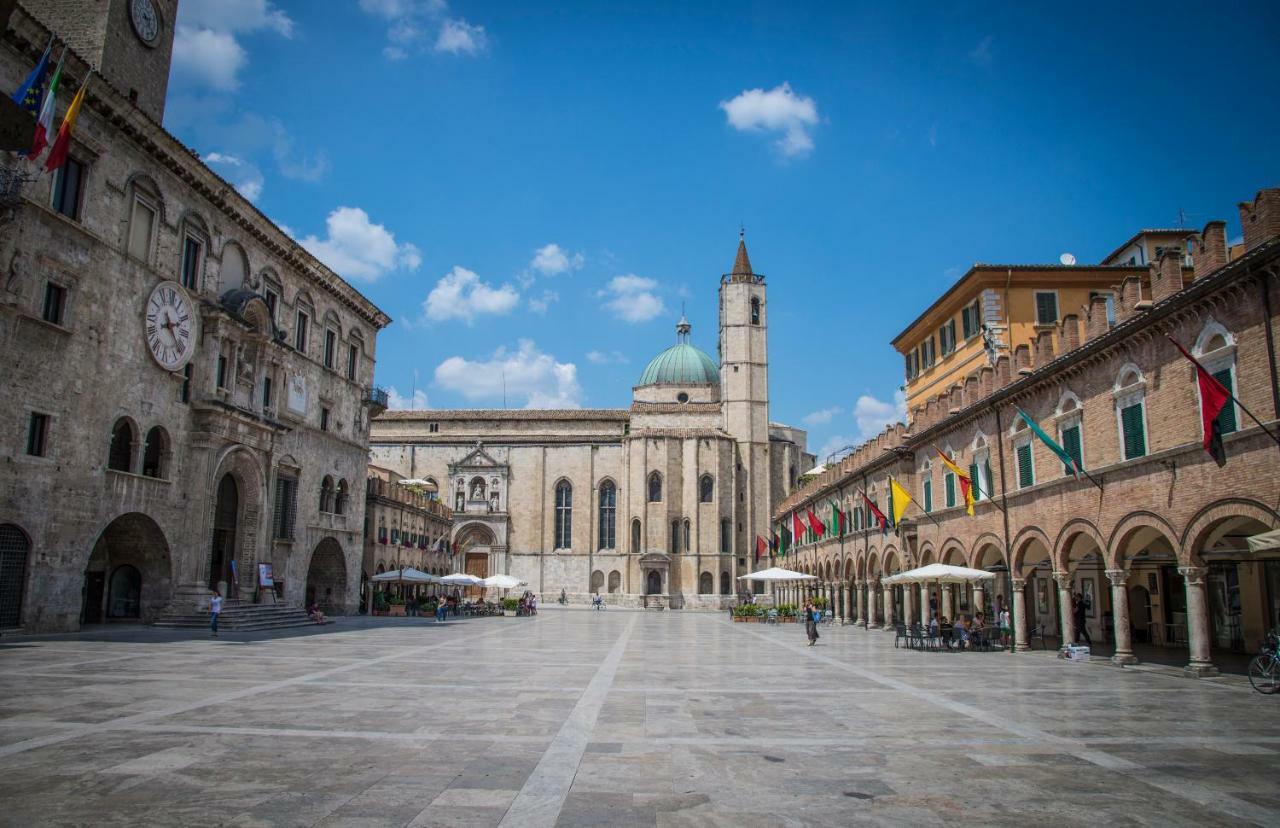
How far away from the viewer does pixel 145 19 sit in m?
30.2

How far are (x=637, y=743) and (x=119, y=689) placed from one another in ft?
28.5

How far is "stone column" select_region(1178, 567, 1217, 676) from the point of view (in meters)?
17.2

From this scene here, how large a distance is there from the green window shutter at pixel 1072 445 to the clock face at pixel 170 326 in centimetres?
2672

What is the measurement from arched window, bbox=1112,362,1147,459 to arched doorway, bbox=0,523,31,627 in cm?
2683

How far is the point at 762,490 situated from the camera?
246ft

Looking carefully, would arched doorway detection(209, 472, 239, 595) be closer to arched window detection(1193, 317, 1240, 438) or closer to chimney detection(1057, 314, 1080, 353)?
chimney detection(1057, 314, 1080, 353)

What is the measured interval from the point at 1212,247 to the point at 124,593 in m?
32.4

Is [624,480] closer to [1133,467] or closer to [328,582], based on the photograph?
[328,582]

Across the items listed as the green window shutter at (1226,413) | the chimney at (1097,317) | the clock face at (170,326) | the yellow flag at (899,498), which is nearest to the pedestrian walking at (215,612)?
the clock face at (170,326)

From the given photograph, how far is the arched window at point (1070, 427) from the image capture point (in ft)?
68.8

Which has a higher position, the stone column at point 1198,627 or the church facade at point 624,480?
the church facade at point 624,480

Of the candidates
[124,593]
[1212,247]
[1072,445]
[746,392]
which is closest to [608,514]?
[746,392]

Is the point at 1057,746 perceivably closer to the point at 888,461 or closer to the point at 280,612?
the point at 888,461

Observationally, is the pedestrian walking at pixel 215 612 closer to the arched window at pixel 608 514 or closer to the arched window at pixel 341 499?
the arched window at pixel 341 499
